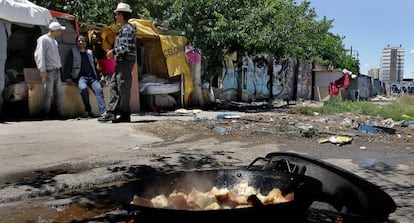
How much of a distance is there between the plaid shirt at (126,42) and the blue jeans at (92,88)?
134 cm

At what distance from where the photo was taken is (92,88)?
29.3 ft

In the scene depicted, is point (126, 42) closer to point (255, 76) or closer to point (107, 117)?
point (107, 117)

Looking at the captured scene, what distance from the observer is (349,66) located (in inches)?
1892

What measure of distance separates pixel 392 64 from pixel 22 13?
118854 millimetres

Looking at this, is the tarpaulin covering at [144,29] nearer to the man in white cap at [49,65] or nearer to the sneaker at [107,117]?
the man in white cap at [49,65]

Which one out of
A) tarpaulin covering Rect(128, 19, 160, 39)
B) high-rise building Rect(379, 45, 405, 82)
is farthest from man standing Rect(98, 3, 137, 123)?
high-rise building Rect(379, 45, 405, 82)

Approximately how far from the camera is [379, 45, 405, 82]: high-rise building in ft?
370

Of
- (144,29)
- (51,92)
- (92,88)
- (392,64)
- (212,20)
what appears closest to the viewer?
(51,92)

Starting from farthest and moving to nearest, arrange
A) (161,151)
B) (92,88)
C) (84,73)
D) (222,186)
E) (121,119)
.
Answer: (84,73) → (92,88) → (121,119) → (161,151) → (222,186)

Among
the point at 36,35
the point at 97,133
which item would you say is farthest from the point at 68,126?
the point at 36,35

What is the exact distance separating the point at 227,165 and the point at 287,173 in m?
2.66

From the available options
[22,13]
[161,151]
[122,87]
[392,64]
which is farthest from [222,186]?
[392,64]

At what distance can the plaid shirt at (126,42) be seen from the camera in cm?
775

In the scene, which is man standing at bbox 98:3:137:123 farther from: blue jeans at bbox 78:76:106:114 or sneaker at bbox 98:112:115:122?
blue jeans at bbox 78:76:106:114
